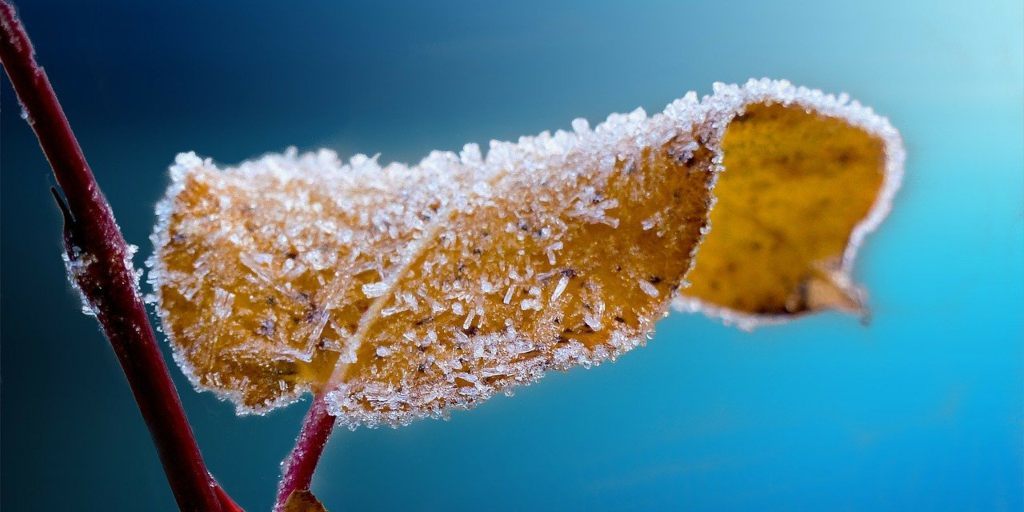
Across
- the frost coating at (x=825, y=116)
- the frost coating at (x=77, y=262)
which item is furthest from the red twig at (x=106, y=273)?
the frost coating at (x=825, y=116)

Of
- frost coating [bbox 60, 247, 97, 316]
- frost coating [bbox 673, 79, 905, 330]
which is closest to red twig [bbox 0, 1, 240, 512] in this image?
frost coating [bbox 60, 247, 97, 316]

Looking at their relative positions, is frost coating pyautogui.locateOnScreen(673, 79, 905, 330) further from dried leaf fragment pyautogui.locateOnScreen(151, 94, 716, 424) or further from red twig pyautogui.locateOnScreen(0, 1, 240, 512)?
red twig pyautogui.locateOnScreen(0, 1, 240, 512)

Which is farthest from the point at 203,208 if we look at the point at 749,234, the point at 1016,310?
the point at 1016,310

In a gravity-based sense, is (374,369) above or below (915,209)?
below

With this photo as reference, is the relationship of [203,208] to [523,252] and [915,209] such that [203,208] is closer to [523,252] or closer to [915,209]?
[523,252]

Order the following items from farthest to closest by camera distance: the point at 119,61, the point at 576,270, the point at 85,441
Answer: the point at 85,441
the point at 119,61
the point at 576,270

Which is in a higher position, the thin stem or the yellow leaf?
the thin stem
